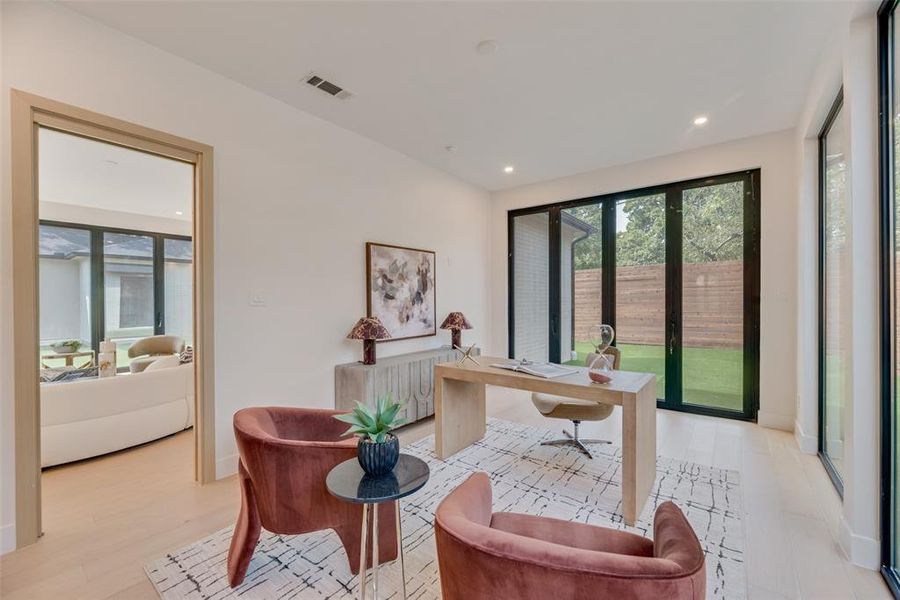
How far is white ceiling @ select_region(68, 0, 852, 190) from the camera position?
2143 mm

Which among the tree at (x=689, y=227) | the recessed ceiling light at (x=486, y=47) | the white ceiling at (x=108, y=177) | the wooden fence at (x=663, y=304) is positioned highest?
the recessed ceiling light at (x=486, y=47)

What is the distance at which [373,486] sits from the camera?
1.41 meters

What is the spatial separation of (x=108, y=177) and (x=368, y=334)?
3.72 meters

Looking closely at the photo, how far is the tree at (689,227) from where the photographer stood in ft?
13.0

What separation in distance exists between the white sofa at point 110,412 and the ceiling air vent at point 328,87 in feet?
9.30

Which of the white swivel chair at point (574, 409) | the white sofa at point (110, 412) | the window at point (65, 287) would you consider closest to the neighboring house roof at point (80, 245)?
the window at point (65, 287)

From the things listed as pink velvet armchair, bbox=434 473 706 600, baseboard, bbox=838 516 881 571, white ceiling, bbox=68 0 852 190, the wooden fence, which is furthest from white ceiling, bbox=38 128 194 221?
baseboard, bbox=838 516 881 571

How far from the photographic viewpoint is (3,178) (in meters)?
1.93

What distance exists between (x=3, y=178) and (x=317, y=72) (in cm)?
184

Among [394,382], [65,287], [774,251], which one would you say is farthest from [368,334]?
[65,287]

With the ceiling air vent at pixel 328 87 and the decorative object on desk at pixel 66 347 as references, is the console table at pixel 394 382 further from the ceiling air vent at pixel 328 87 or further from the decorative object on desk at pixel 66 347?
the decorative object on desk at pixel 66 347

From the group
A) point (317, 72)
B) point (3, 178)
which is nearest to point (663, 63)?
point (317, 72)

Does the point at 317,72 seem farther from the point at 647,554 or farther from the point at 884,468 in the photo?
the point at 884,468

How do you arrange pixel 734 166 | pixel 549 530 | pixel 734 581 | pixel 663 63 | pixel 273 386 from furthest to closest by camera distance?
pixel 734 166 < pixel 273 386 < pixel 663 63 < pixel 734 581 < pixel 549 530
